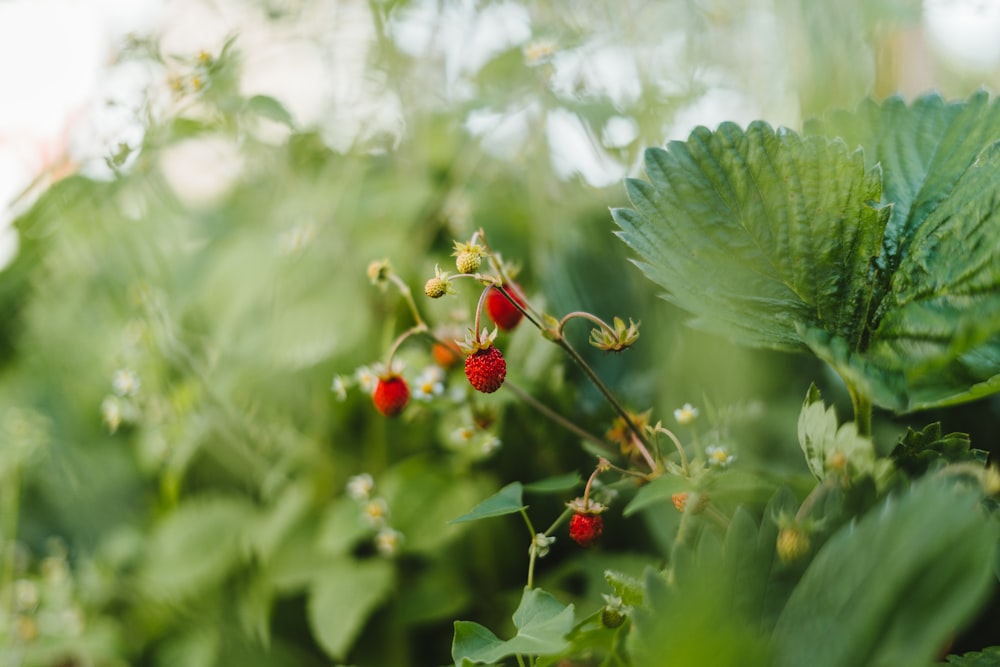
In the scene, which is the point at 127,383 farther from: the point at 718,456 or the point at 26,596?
the point at 718,456

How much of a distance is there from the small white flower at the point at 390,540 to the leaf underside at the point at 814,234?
0.32 meters

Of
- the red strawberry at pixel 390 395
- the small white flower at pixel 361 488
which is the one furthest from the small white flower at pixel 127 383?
the red strawberry at pixel 390 395

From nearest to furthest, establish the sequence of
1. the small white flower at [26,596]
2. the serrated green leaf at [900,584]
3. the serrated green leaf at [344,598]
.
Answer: the serrated green leaf at [900,584] < the serrated green leaf at [344,598] < the small white flower at [26,596]

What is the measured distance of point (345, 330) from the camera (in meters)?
0.68

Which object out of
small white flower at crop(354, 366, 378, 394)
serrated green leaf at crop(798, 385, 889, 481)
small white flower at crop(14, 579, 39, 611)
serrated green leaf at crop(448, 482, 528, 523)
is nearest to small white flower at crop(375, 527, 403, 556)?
small white flower at crop(354, 366, 378, 394)

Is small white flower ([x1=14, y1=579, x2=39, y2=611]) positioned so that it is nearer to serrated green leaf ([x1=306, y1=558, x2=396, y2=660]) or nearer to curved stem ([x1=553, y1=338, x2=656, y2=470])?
serrated green leaf ([x1=306, y1=558, x2=396, y2=660])

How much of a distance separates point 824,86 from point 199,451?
716mm

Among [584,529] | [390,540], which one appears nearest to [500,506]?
[584,529]

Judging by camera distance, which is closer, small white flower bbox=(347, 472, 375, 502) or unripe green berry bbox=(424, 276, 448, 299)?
unripe green berry bbox=(424, 276, 448, 299)

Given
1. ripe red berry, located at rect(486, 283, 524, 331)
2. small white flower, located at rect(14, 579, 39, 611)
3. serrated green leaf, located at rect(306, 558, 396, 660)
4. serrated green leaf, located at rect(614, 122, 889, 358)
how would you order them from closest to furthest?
serrated green leaf, located at rect(614, 122, 889, 358) → ripe red berry, located at rect(486, 283, 524, 331) → serrated green leaf, located at rect(306, 558, 396, 660) → small white flower, located at rect(14, 579, 39, 611)

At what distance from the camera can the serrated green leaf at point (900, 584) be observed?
0.71 ft

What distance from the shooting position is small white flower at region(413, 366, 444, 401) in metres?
0.50

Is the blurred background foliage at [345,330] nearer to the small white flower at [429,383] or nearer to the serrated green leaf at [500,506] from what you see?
the small white flower at [429,383]

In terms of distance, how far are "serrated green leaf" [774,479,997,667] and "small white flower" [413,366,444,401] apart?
30cm
